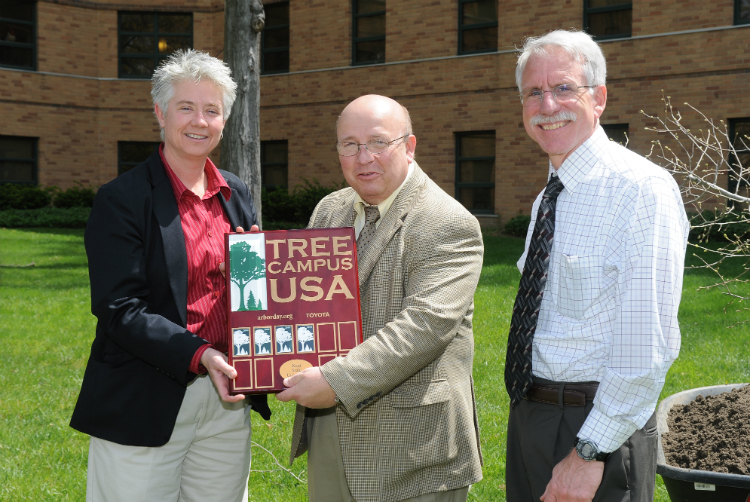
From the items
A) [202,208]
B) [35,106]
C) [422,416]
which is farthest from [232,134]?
[35,106]

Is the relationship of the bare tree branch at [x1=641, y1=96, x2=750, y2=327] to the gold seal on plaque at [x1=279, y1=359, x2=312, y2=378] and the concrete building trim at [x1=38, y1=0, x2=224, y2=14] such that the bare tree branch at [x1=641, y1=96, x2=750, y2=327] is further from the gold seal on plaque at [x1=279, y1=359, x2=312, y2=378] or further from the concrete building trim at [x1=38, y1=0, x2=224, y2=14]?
the concrete building trim at [x1=38, y1=0, x2=224, y2=14]

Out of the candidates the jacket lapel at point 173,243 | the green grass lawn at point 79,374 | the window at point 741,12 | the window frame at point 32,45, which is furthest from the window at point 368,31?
the jacket lapel at point 173,243

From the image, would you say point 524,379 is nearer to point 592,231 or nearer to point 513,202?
point 592,231

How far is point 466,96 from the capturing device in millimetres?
18438

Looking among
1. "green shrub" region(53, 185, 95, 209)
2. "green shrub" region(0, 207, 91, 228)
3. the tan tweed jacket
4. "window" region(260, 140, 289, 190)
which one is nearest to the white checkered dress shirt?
the tan tweed jacket

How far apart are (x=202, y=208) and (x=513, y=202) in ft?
50.3

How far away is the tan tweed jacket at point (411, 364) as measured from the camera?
2.69 meters

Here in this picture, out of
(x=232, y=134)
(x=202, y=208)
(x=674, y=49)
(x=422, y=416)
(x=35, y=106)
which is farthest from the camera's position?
(x=35, y=106)

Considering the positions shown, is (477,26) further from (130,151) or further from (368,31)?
(130,151)

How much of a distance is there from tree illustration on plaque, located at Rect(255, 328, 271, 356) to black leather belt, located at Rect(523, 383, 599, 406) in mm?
1039

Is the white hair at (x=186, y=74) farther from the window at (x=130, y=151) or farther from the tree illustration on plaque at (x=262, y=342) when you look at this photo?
the window at (x=130, y=151)

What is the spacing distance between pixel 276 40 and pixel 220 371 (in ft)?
66.8

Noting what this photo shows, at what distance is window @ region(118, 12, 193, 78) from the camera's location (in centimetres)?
2272

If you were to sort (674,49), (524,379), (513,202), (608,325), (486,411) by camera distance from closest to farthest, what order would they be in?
(608,325), (524,379), (486,411), (674,49), (513,202)
